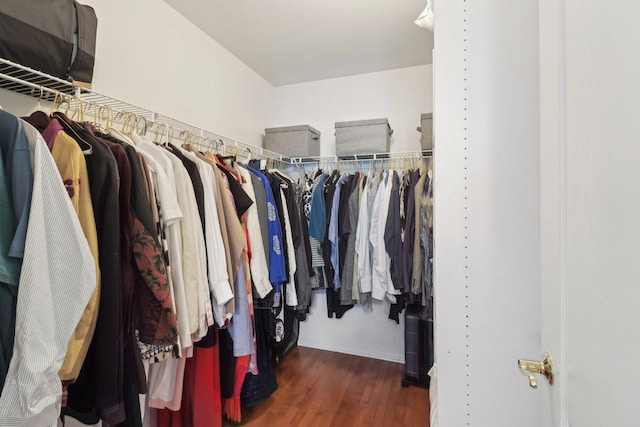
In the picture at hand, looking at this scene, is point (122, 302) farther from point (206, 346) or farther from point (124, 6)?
point (124, 6)

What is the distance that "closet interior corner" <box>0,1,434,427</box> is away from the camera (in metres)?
0.75

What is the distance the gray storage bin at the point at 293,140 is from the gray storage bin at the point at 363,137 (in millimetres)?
273

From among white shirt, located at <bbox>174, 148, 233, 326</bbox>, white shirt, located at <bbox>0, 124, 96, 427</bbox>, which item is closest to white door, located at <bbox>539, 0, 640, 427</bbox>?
white shirt, located at <bbox>0, 124, 96, 427</bbox>

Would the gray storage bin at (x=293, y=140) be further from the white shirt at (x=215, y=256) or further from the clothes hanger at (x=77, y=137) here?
the clothes hanger at (x=77, y=137)

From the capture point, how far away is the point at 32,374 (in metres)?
0.66

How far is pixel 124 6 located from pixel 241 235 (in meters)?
1.42

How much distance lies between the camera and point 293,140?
8.74ft

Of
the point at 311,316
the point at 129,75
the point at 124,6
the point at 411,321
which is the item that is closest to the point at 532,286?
the point at 411,321

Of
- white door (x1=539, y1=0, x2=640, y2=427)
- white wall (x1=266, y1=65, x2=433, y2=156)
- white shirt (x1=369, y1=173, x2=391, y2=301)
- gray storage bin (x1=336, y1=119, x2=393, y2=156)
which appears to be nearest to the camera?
white door (x1=539, y1=0, x2=640, y2=427)

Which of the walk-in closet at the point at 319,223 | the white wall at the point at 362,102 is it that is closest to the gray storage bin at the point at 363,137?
the walk-in closet at the point at 319,223

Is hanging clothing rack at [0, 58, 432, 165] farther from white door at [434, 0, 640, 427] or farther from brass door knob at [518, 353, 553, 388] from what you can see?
brass door knob at [518, 353, 553, 388]

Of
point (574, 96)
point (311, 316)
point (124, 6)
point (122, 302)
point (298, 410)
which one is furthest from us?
point (311, 316)

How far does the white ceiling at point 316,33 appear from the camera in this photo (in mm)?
1874

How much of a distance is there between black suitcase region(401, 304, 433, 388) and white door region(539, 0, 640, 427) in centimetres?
183
